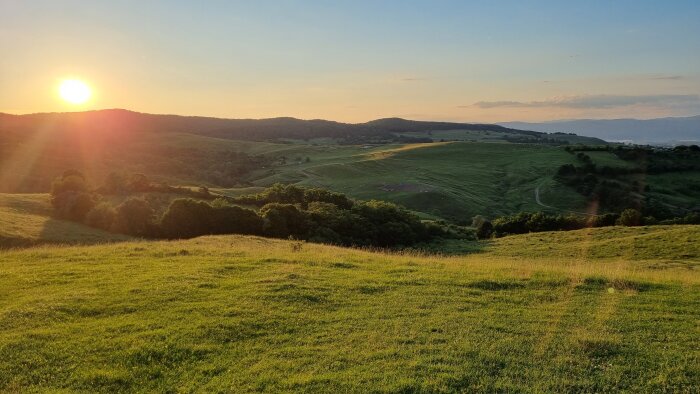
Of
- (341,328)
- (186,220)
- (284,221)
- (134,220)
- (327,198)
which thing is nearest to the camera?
(341,328)

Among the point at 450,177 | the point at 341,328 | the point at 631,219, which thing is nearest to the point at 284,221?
the point at 631,219

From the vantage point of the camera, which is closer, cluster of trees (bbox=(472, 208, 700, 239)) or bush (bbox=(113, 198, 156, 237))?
bush (bbox=(113, 198, 156, 237))

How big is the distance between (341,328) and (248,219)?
4039 centimetres

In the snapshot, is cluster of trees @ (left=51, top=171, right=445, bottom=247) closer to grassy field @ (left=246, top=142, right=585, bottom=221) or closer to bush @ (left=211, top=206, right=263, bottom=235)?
bush @ (left=211, top=206, right=263, bottom=235)

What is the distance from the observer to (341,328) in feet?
50.8

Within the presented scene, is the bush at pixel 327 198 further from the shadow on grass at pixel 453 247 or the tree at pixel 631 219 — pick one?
the tree at pixel 631 219

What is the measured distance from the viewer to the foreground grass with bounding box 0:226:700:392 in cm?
1215

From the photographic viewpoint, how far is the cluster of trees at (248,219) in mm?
53969

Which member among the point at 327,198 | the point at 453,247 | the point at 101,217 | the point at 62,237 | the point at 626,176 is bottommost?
the point at 453,247

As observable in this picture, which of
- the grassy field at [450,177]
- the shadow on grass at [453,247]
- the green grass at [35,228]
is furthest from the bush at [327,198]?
the green grass at [35,228]

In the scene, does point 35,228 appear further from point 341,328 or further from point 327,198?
point 341,328

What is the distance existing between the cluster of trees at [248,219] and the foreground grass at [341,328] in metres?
29.0

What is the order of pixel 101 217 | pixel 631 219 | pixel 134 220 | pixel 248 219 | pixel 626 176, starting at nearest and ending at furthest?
pixel 248 219, pixel 134 220, pixel 101 217, pixel 631 219, pixel 626 176

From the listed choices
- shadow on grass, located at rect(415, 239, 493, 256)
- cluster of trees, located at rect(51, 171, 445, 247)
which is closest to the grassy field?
cluster of trees, located at rect(51, 171, 445, 247)
